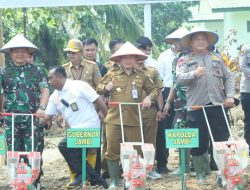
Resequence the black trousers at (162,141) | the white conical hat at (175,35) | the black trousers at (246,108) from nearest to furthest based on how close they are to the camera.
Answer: the white conical hat at (175,35)
the black trousers at (162,141)
the black trousers at (246,108)

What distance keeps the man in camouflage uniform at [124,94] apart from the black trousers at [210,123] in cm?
59

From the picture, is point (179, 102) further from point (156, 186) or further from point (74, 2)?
point (74, 2)

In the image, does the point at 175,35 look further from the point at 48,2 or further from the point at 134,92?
the point at 48,2

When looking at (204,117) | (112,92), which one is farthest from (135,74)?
(204,117)

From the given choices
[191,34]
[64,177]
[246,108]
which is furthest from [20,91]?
[246,108]

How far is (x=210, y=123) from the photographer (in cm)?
930

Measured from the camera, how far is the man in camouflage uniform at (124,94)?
9.40m

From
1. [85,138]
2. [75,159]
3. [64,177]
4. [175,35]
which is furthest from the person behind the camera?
[64,177]

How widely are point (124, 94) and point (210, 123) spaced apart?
111cm

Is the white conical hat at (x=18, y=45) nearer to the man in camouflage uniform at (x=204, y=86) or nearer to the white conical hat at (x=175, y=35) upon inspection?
the man in camouflage uniform at (x=204, y=86)

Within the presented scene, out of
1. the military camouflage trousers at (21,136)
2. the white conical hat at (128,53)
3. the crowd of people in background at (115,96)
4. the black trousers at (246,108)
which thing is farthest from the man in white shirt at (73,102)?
the black trousers at (246,108)

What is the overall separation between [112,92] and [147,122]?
0.64 m

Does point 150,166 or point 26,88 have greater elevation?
point 26,88

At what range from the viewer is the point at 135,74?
946 centimetres
